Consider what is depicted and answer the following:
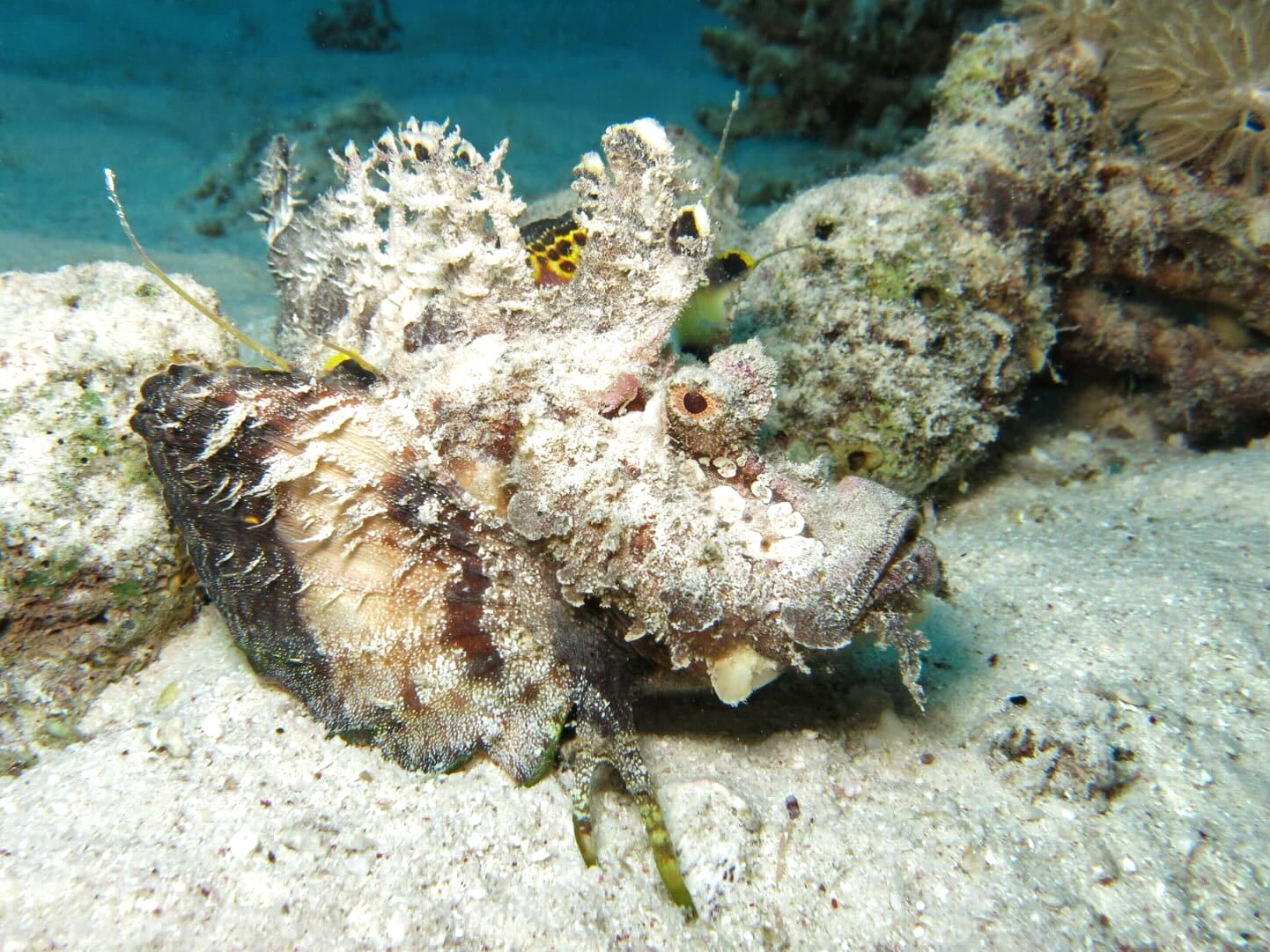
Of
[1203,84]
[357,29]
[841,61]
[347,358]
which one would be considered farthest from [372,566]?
[357,29]

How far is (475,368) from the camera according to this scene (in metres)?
2.43

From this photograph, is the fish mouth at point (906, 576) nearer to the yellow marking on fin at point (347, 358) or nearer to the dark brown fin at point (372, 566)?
the dark brown fin at point (372, 566)

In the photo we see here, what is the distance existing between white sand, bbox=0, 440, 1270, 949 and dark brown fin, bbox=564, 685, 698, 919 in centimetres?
8

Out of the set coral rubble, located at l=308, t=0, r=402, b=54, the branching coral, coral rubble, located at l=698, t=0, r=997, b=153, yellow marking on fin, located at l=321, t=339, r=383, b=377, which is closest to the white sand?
yellow marking on fin, located at l=321, t=339, r=383, b=377

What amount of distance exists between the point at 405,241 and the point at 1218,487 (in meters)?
4.97

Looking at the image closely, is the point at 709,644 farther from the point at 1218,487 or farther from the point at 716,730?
the point at 1218,487

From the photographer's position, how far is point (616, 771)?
2.66 meters

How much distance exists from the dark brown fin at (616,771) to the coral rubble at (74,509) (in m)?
1.93

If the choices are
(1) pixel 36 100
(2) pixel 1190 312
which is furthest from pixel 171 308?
(1) pixel 36 100

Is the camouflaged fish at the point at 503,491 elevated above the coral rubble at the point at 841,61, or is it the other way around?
the coral rubble at the point at 841,61

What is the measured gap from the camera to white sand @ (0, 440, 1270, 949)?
6.87 feet

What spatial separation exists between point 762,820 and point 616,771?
1.89 ft

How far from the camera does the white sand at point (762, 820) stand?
6.87 feet

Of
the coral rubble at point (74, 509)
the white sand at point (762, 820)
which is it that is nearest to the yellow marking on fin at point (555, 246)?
the coral rubble at point (74, 509)
